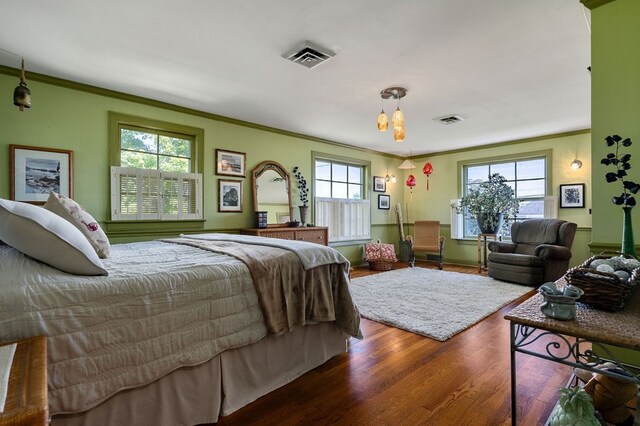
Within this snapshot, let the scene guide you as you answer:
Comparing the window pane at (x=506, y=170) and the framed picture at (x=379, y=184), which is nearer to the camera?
the window pane at (x=506, y=170)

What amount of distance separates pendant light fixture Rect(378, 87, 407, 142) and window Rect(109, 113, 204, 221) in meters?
2.42

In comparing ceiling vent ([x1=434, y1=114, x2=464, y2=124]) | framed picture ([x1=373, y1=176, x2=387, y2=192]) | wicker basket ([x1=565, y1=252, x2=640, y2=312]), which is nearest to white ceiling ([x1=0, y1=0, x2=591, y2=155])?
ceiling vent ([x1=434, y1=114, x2=464, y2=124])

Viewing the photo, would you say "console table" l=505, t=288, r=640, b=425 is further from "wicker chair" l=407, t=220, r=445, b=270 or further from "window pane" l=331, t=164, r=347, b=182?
"window pane" l=331, t=164, r=347, b=182

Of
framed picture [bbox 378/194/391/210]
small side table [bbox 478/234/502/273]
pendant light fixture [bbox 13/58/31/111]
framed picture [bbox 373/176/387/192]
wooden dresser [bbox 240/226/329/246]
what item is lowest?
small side table [bbox 478/234/502/273]

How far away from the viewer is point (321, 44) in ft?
8.15

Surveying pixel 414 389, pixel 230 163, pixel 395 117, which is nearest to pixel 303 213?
pixel 230 163

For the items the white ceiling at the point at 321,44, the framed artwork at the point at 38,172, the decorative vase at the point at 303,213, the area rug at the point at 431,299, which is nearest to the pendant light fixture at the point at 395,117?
the white ceiling at the point at 321,44

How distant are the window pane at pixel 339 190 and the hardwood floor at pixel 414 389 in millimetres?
3755

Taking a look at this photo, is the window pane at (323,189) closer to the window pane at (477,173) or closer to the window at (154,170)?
the window at (154,170)

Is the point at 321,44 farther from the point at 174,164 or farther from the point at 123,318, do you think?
the point at 174,164

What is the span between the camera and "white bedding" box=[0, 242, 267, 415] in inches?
43.8

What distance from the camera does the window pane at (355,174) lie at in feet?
20.9

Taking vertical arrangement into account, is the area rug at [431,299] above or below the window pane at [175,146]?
below

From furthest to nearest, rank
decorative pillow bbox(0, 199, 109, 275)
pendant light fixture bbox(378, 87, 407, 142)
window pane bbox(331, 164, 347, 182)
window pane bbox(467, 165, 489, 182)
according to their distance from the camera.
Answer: window pane bbox(467, 165, 489, 182), window pane bbox(331, 164, 347, 182), pendant light fixture bbox(378, 87, 407, 142), decorative pillow bbox(0, 199, 109, 275)
